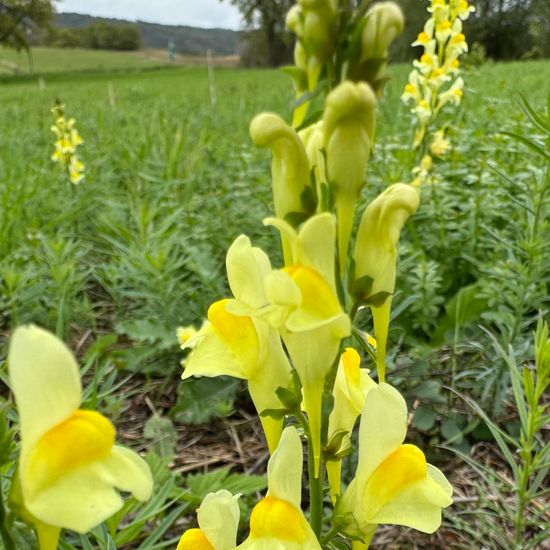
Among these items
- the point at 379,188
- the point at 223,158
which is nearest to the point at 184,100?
the point at 223,158

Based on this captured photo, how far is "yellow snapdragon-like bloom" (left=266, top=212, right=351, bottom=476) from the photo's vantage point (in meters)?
0.74

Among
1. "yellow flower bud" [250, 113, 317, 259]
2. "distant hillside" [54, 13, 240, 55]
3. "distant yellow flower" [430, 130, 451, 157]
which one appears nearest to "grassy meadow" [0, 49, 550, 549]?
"distant yellow flower" [430, 130, 451, 157]

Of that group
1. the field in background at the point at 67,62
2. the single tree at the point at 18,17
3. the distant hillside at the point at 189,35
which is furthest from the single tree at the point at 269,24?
the distant hillside at the point at 189,35

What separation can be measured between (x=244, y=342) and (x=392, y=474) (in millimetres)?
260

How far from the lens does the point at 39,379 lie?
2.01ft

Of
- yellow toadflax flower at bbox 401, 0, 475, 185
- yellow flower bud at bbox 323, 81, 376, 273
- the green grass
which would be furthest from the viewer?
the green grass

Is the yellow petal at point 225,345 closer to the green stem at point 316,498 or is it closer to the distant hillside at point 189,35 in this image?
the green stem at point 316,498

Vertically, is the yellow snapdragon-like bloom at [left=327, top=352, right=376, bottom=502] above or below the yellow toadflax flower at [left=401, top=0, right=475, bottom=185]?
below

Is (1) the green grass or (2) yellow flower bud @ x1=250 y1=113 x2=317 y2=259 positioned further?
(1) the green grass

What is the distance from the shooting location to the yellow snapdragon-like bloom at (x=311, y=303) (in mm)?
739

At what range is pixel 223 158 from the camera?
4.02 m

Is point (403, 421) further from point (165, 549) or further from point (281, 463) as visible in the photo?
point (165, 549)

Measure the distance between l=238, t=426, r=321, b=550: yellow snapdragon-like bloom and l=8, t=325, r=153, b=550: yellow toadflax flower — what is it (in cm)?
21

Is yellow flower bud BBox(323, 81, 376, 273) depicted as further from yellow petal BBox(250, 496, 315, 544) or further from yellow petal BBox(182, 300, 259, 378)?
yellow petal BBox(250, 496, 315, 544)
